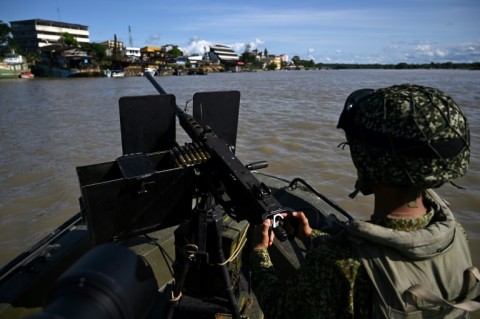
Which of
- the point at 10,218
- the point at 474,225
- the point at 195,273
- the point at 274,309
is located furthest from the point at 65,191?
the point at 474,225

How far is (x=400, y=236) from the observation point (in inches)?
45.1

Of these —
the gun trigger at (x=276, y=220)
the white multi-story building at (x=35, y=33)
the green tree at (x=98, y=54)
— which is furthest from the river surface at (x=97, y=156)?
the white multi-story building at (x=35, y=33)

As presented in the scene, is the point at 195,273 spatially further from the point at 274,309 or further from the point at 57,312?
the point at 57,312

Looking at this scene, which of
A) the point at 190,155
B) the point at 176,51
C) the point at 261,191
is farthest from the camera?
the point at 176,51

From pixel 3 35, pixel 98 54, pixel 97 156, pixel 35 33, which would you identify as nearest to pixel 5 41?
pixel 3 35

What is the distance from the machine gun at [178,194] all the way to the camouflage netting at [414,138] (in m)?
0.63

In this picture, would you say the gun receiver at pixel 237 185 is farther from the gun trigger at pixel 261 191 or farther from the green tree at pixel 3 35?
the green tree at pixel 3 35

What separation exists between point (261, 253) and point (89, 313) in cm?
108

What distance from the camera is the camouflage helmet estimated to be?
115cm

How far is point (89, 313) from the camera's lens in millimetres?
789

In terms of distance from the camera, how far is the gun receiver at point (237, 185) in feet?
6.06

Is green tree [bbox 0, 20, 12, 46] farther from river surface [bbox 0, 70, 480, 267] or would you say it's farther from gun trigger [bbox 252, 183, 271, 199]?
A: gun trigger [bbox 252, 183, 271, 199]

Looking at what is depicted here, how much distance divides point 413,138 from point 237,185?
1.11 metres

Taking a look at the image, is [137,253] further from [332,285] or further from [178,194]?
[332,285]
